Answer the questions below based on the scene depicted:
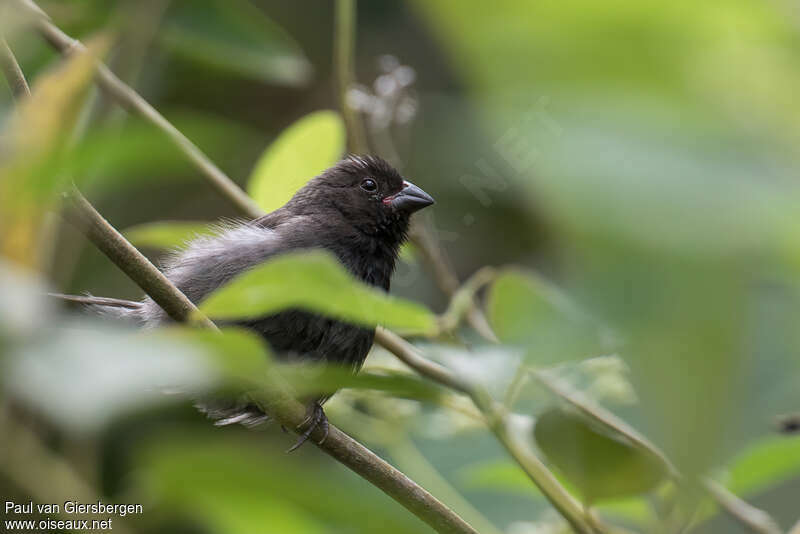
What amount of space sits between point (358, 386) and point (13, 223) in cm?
36

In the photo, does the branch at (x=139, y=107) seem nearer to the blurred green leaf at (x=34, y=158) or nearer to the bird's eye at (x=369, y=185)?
the bird's eye at (x=369, y=185)

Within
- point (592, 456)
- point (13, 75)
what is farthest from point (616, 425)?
point (13, 75)

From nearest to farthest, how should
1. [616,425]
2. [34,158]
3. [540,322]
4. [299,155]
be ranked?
[34,158] < [540,322] < [616,425] < [299,155]

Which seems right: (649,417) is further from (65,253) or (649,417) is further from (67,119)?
(65,253)

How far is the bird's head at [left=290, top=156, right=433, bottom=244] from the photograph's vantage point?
145 inches

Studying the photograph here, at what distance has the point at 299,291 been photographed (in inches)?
31.2

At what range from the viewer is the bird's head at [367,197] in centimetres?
367

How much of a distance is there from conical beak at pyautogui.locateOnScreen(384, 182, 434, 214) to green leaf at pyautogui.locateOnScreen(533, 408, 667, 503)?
2091mm

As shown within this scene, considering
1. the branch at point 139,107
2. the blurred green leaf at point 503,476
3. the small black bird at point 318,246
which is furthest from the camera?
the small black bird at point 318,246

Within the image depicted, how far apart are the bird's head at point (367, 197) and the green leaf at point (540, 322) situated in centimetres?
172

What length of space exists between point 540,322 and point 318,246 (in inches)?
87.3

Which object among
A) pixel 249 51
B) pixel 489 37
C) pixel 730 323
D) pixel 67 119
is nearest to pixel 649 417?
pixel 730 323

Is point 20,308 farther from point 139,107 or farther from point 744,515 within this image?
point 139,107

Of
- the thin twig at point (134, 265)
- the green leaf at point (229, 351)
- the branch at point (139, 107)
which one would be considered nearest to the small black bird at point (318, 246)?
the branch at point (139, 107)
